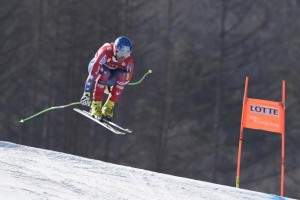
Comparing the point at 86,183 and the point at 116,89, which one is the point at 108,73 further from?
the point at 86,183

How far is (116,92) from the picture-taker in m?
8.81

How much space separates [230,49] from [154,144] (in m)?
2.44

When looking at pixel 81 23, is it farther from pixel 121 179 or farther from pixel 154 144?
pixel 121 179

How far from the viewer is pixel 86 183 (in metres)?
7.62

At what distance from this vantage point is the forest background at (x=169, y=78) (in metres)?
12.6

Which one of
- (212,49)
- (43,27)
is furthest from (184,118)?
(43,27)

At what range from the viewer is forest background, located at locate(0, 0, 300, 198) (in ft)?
41.5

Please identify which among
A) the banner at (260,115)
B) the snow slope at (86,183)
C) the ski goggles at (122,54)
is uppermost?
the ski goggles at (122,54)

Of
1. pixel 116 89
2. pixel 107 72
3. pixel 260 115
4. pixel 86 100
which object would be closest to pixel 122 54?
pixel 107 72

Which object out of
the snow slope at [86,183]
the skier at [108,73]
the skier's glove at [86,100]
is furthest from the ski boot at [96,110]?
the snow slope at [86,183]

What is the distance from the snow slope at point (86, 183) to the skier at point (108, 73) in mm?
748

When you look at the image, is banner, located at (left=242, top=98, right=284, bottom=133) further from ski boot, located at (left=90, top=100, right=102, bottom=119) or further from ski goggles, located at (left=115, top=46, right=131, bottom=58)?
ski boot, located at (left=90, top=100, right=102, bottom=119)

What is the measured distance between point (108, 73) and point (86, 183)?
65.4 inches

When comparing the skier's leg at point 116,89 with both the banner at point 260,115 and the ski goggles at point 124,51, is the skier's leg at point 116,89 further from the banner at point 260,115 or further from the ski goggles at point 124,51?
the banner at point 260,115
